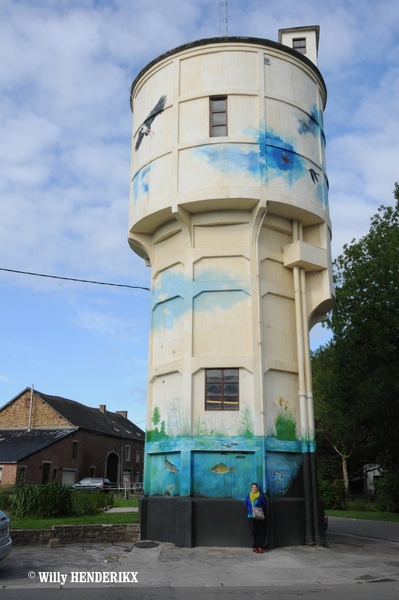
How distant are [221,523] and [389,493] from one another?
2225cm

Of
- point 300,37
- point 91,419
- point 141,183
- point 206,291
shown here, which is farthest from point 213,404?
point 91,419

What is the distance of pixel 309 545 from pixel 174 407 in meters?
4.92

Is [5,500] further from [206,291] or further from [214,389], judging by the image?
[206,291]

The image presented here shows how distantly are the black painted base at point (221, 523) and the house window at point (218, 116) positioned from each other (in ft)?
33.8

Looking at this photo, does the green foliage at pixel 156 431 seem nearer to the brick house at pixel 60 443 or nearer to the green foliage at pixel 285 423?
the green foliage at pixel 285 423

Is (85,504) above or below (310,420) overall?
below

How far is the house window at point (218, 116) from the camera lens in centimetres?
1711

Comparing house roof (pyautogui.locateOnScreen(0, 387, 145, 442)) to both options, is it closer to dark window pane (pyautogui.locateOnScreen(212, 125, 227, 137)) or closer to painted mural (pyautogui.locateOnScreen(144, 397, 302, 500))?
painted mural (pyautogui.locateOnScreen(144, 397, 302, 500))

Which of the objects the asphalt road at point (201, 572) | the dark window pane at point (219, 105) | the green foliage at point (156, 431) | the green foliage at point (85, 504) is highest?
the dark window pane at point (219, 105)

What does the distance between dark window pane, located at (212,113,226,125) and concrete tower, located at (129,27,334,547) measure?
1.7 inches

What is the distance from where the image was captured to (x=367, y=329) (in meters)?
23.4

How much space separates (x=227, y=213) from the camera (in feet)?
54.9

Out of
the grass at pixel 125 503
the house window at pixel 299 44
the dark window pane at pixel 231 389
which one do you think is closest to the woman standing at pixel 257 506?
the dark window pane at pixel 231 389

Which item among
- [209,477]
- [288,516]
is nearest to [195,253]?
[209,477]
